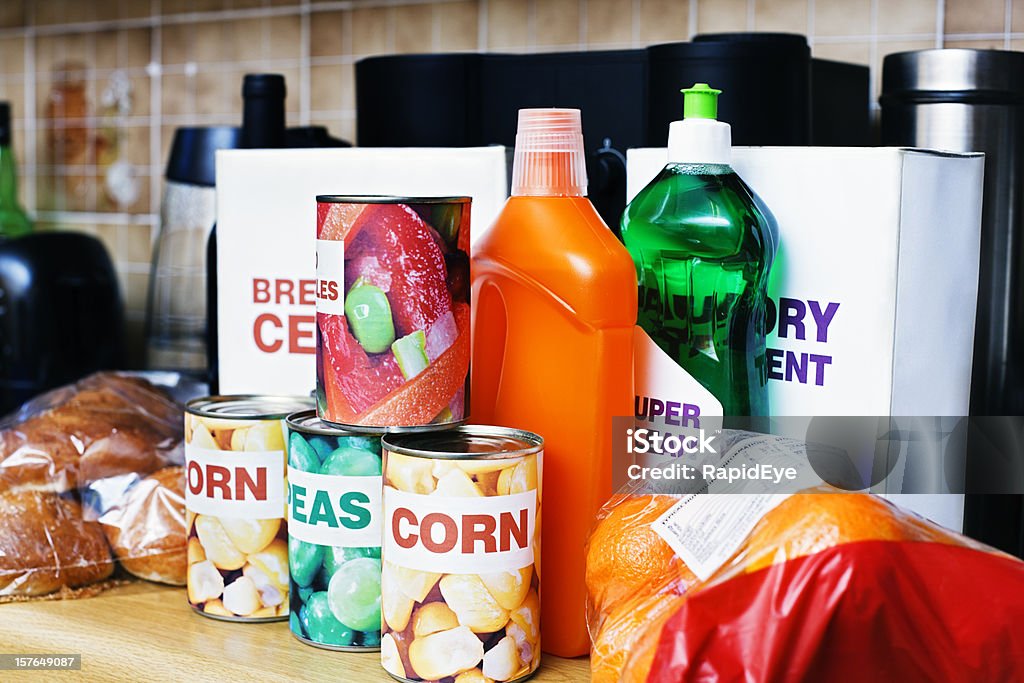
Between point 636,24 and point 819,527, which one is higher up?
point 636,24

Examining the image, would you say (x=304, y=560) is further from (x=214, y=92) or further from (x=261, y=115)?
(x=214, y=92)

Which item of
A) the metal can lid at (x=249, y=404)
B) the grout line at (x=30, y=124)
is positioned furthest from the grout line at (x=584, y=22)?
the grout line at (x=30, y=124)

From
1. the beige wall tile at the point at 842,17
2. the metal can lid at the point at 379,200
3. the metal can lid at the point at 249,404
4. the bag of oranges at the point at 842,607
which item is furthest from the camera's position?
the beige wall tile at the point at 842,17

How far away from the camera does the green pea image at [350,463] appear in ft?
2.09

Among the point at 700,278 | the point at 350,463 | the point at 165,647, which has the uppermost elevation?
the point at 700,278

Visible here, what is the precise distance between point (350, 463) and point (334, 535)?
0.04m

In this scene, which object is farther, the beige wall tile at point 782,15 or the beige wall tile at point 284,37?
the beige wall tile at point 284,37

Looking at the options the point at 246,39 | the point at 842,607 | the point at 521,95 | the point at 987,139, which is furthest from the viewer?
the point at 246,39

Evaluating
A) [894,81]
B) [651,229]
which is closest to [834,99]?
[894,81]

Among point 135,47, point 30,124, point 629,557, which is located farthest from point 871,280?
point 30,124

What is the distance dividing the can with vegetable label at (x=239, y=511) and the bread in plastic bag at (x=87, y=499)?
8 cm

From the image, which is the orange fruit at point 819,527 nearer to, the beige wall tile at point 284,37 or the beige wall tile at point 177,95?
the beige wall tile at point 284,37

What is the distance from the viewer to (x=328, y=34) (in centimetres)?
129

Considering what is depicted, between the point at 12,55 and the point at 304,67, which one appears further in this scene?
the point at 12,55
